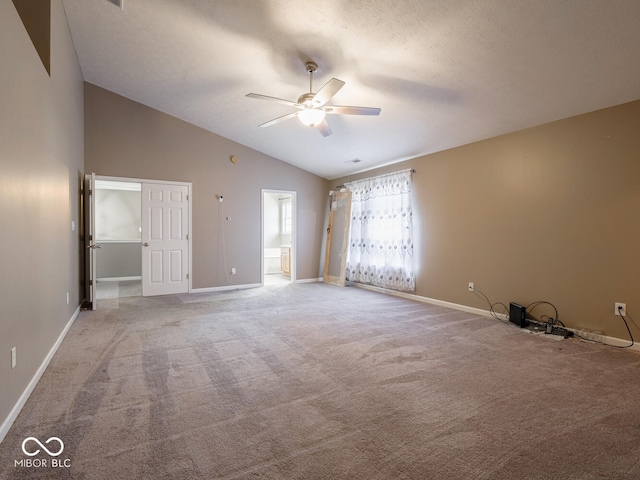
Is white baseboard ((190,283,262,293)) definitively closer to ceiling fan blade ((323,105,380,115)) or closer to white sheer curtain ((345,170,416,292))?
white sheer curtain ((345,170,416,292))

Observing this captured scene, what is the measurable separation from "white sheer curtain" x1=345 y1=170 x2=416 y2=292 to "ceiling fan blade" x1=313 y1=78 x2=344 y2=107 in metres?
2.88

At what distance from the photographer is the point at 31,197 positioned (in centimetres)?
225

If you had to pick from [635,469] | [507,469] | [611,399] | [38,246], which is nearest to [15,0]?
[38,246]

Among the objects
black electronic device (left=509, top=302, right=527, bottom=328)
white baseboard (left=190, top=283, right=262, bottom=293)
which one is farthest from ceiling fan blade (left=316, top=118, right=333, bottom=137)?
white baseboard (left=190, top=283, right=262, bottom=293)

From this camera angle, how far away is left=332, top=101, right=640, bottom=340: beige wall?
3.22m

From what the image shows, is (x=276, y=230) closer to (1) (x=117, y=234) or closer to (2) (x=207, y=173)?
(2) (x=207, y=173)

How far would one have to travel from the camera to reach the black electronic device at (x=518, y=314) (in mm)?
3805

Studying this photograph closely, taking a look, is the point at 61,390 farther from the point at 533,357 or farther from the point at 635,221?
the point at 635,221

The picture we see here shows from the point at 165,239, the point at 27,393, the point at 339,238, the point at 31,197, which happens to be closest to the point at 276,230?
the point at 339,238

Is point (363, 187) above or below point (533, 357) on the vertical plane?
above

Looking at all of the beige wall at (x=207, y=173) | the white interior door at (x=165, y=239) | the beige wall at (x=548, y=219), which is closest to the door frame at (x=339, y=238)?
A: the beige wall at (x=207, y=173)

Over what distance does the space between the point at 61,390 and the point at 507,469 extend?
280 cm

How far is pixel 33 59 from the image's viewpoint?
7.62 feet

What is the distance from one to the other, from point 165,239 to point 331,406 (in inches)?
188
